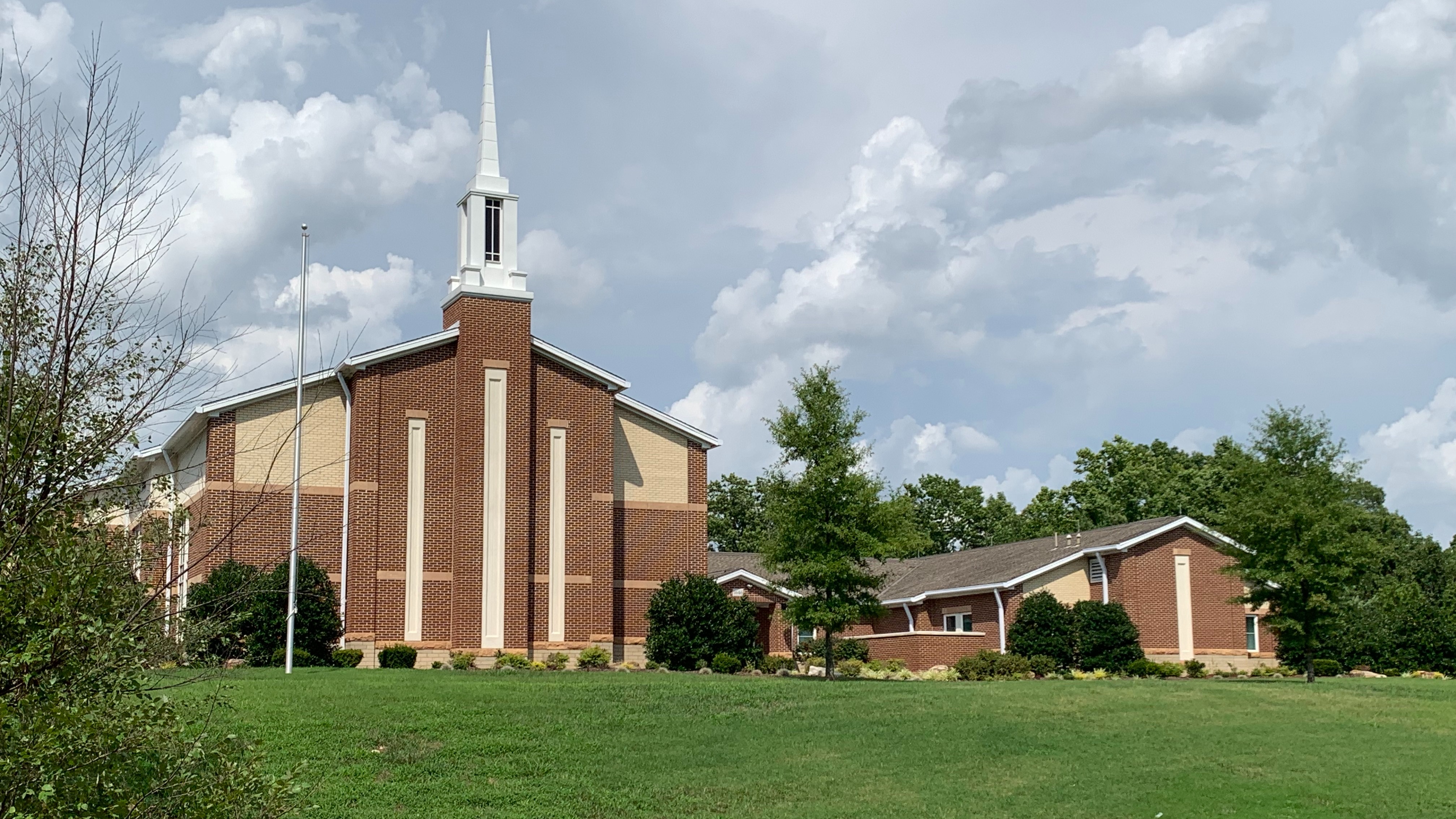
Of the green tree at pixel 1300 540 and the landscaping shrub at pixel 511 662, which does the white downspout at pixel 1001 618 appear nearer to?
the green tree at pixel 1300 540

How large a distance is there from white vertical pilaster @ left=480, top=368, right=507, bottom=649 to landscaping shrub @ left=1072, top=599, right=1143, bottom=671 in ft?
52.9

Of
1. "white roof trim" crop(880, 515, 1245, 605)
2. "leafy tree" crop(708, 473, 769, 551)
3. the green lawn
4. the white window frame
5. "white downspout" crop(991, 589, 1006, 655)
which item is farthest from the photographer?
"leafy tree" crop(708, 473, 769, 551)

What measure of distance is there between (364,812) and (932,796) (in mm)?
7354

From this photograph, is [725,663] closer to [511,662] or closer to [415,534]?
[511,662]

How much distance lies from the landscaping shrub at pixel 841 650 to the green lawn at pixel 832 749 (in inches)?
515

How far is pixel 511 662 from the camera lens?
32812 mm

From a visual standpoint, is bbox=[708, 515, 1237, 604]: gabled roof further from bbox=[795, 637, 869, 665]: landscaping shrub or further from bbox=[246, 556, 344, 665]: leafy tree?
bbox=[246, 556, 344, 665]: leafy tree

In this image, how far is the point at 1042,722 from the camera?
74.5 ft

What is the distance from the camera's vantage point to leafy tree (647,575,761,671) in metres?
34.3

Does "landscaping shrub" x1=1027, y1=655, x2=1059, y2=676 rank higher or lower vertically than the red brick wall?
lower

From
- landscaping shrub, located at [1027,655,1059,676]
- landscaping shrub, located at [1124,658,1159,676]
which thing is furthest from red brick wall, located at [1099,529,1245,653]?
landscaping shrub, located at [1027,655,1059,676]

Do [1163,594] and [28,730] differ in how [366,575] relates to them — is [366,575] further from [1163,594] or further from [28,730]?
[28,730]

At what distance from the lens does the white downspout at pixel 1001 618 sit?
39.7 meters

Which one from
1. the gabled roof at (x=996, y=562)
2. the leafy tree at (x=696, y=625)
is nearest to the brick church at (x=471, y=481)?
the leafy tree at (x=696, y=625)
